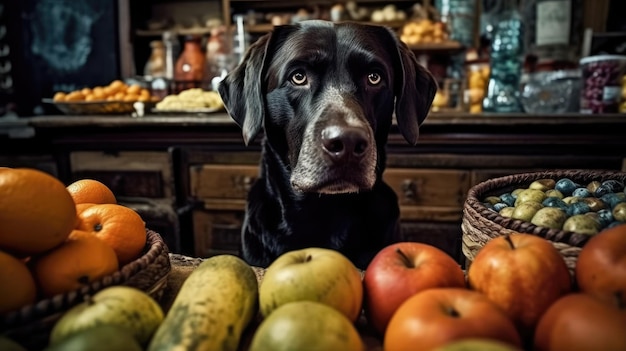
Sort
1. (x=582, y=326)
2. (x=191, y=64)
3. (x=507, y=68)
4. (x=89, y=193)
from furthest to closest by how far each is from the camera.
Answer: (x=191, y=64) < (x=507, y=68) < (x=89, y=193) < (x=582, y=326)

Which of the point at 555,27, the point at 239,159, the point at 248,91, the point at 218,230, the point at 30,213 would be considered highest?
the point at 555,27

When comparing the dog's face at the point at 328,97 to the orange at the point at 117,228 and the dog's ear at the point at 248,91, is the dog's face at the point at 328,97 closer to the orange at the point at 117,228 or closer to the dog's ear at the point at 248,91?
the dog's ear at the point at 248,91

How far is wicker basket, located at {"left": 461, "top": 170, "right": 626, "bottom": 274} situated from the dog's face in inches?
13.9

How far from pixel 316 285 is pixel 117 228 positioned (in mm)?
351

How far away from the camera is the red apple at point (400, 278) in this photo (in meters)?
0.56

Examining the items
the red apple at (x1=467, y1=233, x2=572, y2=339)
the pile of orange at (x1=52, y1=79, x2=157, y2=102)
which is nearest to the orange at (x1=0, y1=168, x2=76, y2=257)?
the red apple at (x1=467, y1=233, x2=572, y2=339)

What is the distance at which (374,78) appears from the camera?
56.3 inches

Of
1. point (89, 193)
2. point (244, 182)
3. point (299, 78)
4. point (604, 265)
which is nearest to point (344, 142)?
point (299, 78)

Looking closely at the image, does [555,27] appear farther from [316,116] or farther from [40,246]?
[40,246]

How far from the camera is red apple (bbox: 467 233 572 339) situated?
1.73 feet

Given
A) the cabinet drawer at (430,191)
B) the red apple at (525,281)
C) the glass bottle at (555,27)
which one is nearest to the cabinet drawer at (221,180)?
the cabinet drawer at (430,191)

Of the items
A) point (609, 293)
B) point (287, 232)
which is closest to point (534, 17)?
point (287, 232)

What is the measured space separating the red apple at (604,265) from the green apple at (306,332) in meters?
0.29

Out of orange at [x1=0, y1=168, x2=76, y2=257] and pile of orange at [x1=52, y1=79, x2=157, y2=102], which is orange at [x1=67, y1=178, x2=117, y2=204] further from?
pile of orange at [x1=52, y1=79, x2=157, y2=102]
